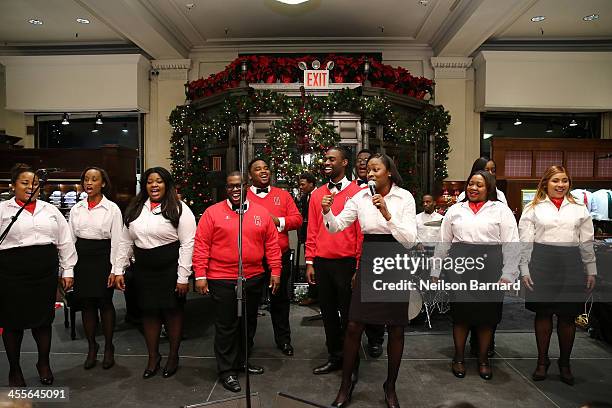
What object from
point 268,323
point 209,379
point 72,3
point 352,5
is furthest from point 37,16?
point 209,379

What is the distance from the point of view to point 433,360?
372 centimetres

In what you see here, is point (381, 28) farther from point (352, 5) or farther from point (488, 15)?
point (488, 15)

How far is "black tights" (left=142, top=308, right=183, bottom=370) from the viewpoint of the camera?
11.0 ft

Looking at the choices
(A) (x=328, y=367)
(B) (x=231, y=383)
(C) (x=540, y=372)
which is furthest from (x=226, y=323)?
(C) (x=540, y=372)

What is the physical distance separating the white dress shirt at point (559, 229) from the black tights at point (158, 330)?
262cm

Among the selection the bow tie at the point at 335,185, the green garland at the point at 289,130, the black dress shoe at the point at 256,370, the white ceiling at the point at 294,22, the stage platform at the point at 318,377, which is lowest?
the stage platform at the point at 318,377

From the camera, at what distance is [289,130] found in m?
6.62

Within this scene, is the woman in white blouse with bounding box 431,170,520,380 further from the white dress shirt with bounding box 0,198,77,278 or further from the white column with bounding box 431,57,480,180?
the white column with bounding box 431,57,480,180

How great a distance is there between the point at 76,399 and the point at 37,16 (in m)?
6.82

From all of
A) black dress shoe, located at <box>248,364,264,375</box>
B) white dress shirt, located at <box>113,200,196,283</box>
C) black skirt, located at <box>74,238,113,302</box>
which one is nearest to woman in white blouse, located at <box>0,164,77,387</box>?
black skirt, located at <box>74,238,113,302</box>

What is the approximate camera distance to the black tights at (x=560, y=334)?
3270 mm

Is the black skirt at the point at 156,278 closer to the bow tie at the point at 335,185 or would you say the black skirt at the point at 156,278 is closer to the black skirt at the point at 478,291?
the bow tie at the point at 335,185

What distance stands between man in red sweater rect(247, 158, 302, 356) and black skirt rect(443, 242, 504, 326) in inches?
55.3

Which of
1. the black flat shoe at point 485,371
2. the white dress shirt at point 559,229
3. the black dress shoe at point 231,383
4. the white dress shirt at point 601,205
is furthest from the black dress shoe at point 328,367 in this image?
the white dress shirt at point 601,205
